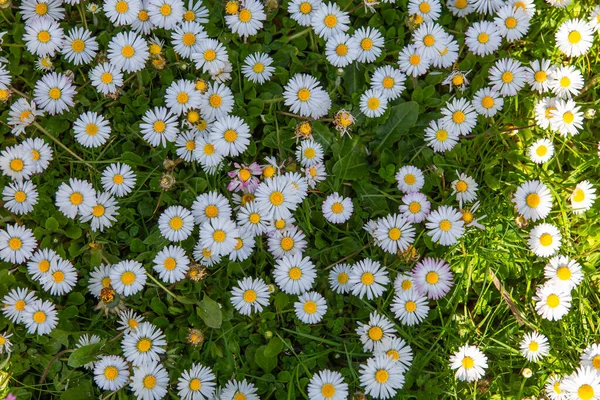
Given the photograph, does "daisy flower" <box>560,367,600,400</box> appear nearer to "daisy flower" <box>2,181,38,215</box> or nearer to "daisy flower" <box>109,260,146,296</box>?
"daisy flower" <box>109,260,146,296</box>

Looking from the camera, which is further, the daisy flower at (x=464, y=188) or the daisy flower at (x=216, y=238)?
the daisy flower at (x=464, y=188)

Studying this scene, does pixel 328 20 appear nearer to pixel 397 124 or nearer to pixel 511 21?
pixel 397 124

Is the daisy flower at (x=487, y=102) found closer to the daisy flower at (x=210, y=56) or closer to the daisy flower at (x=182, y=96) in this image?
the daisy flower at (x=210, y=56)

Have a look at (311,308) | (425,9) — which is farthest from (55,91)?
(425,9)

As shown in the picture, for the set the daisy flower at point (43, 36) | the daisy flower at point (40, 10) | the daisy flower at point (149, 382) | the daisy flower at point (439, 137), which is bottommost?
the daisy flower at point (149, 382)

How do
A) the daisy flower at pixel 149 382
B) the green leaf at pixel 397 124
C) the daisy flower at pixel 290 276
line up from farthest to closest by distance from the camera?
the green leaf at pixel 397 124 < the daisy flower at pixel 290 276 < the daisy flower at pixel 149 382

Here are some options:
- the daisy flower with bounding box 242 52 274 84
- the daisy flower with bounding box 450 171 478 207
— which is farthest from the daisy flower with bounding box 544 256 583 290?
the daisy flower with bounding box 242 52 274 84

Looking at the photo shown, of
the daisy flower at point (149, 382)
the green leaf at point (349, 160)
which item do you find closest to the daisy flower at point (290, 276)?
the green leaf at point (349, 160)
